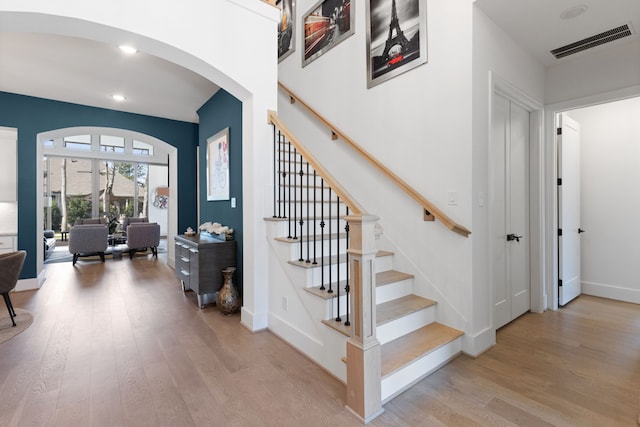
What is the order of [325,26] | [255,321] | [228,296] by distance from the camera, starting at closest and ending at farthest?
1. [255,321]
2. [228,296]
3. [325,26]

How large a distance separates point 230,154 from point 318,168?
6.91 ft

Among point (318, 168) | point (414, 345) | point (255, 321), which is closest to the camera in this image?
point (414, 345)

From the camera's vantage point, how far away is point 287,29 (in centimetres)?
498

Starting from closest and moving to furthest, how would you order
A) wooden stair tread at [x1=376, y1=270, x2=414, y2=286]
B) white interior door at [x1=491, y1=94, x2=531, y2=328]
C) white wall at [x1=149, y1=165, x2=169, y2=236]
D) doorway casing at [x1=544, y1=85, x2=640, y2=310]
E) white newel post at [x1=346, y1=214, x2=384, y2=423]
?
1. white newel post at [x1=346, y1=214, x2=384, y2=423]
2. wooden stair tread at [x1=376, y1=270, x2=414, y2=286]
3. white interior door at [x1=491, y1=94, x2=531, y2=328]
4. doorway casing at [x1=544, y1=85, x2=640, y2=310]
5. white wall at [x1=149, y1=165, x2=169, y2=236]

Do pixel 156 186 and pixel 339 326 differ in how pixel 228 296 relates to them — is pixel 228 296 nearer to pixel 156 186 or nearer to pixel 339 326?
pixel 339 326

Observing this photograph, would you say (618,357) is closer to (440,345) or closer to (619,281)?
(440,345)

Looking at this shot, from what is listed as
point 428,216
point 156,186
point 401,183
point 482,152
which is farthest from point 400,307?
point 156,186

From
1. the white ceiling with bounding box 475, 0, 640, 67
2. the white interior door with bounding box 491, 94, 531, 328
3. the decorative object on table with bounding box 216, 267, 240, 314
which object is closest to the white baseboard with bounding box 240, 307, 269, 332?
the decorative object on table with bounding box 216, 267, 240, 314

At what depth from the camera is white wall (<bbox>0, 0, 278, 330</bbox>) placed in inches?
82.0

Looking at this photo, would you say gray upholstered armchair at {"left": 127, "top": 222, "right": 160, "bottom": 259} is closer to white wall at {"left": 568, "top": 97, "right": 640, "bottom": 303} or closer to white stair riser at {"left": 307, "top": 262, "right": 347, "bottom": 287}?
white stair riser at {"left": 307, "top": 262, "right": 347, "bottom": 287}

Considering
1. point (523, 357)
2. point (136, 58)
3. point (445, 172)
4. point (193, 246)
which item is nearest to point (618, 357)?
point (523, 357)

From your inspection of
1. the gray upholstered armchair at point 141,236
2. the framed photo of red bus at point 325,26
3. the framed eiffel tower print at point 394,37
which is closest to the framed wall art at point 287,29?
the framed photo of red bus at point 325,26

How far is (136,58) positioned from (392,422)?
4400 mm

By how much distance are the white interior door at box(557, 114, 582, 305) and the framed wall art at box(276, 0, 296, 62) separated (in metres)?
3.93
